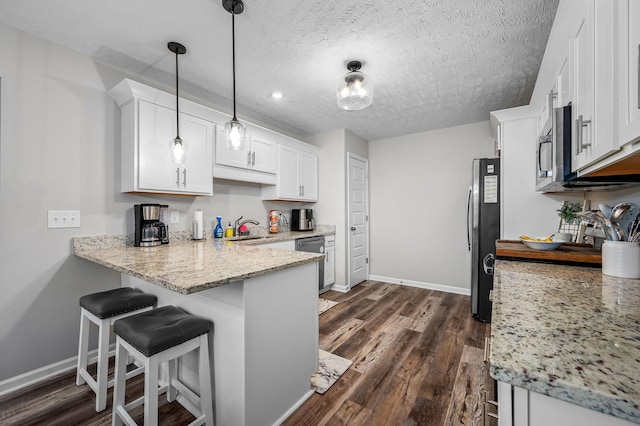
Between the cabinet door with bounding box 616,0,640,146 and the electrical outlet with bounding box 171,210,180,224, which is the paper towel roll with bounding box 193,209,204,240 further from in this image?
the cabinet door with bounding box 616,0,640,146

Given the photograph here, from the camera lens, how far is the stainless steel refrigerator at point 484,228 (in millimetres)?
2760

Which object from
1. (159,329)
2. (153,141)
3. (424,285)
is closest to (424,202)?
(424,285)

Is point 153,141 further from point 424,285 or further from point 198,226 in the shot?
point 424,285

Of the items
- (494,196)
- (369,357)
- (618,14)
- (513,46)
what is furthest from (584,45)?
(369,357)

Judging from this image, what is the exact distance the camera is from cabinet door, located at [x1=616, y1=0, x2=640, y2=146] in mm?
676

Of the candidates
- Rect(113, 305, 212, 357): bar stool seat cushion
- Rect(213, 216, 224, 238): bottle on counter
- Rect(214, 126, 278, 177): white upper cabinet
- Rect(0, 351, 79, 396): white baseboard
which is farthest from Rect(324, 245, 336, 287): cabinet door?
Rect(0, 351, 79, 396): white baseboard

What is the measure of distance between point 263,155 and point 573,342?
3122 mm

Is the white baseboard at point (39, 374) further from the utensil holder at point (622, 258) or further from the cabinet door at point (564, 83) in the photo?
the cabinet door at point (564, 83)

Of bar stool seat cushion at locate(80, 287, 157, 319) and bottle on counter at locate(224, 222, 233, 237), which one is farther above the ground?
bottle on counter at locate(224, 222, 233, 237)

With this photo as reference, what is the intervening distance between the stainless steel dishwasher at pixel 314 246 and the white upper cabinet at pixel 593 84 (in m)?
2.73

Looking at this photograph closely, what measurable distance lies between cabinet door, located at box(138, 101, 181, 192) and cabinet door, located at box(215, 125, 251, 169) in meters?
0.46

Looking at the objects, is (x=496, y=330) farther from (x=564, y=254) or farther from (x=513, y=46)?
(x=513, y=46)

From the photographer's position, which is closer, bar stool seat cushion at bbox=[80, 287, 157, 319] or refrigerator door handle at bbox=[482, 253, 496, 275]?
bar stool seat cushion at bbox=[80, 287, 157, 319]

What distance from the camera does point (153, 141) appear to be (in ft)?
7.32
